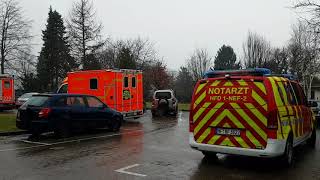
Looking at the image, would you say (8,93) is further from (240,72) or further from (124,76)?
(240,72)

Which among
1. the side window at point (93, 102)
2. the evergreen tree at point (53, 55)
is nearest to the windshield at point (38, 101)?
A: the side window at point (93, 102)

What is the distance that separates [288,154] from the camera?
8.95 metres

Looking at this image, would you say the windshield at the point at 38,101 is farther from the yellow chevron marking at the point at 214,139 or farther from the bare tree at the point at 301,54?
the bare tree at the point at 301,54

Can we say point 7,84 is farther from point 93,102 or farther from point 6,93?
point 93,102

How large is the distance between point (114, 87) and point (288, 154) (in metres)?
11.8

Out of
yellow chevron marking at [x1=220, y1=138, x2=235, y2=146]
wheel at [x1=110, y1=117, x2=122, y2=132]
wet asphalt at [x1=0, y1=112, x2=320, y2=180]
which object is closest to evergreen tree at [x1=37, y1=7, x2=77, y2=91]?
wheel at [x1=110, y1=117, x2=122, y2=132]

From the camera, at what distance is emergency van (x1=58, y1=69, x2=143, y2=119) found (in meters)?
19.6

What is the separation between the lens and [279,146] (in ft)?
27.6

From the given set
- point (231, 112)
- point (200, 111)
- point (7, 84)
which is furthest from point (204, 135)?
point (7, 84)

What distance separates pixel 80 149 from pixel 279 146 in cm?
547

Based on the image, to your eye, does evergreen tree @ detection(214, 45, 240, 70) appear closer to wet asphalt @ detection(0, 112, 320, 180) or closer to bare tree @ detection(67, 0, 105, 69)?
bare tree @ detection(67, 0, 105, 69)

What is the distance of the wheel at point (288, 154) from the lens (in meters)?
8.82

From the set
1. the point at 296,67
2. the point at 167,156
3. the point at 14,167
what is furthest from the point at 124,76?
the point at 296,67

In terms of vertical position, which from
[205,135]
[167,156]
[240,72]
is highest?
[240,72]
